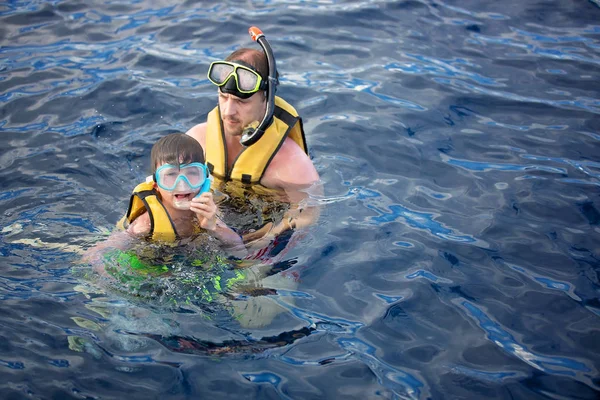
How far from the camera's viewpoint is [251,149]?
553cm

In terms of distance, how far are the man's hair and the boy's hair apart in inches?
43.9

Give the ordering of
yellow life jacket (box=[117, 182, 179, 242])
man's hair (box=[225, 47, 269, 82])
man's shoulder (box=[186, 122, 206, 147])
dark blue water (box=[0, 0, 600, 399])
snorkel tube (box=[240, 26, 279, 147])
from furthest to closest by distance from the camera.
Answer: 1. man's shoulder (box=[186, 122, 206, 147])
2. man's hair (box=[225, 47, 269, 82])
3. snorkel tube (box=[240, 26, 279, 147])
4. yellow life jacket (box=[117, 182, 179, 242])
5. dark blue water (box=[0, 0, 600, 399])

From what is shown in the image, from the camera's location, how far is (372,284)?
16.0 ft

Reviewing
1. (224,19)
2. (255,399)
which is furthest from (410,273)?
(224,19)

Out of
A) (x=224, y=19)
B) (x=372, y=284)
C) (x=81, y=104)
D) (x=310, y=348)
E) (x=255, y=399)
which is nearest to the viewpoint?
(x=255, y=399)

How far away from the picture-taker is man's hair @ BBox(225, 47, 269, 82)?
5387 mm

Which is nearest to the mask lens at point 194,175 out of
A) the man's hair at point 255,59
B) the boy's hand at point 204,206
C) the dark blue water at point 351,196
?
the boy's hand at point 204,206

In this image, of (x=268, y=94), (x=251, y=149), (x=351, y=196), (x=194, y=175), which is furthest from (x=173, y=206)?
(x=351, y=196)

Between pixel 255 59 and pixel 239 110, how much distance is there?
1.44ft

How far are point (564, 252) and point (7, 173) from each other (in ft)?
16.0

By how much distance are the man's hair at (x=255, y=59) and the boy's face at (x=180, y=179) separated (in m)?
1.24

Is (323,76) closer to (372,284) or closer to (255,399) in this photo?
(372,284)

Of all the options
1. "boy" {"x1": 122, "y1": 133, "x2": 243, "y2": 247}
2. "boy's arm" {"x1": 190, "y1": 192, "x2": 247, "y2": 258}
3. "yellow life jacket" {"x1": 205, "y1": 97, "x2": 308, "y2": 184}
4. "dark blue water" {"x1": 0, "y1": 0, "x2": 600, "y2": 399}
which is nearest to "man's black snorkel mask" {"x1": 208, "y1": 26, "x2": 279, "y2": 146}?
"yellow life jacket" {"x1": 205, "y1": 97, "x2": 308, "y2": 184}

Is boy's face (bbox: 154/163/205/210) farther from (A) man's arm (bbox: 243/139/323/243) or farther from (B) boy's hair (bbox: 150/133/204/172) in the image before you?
(A) man's arm (bbox: 243/139/323/243)
